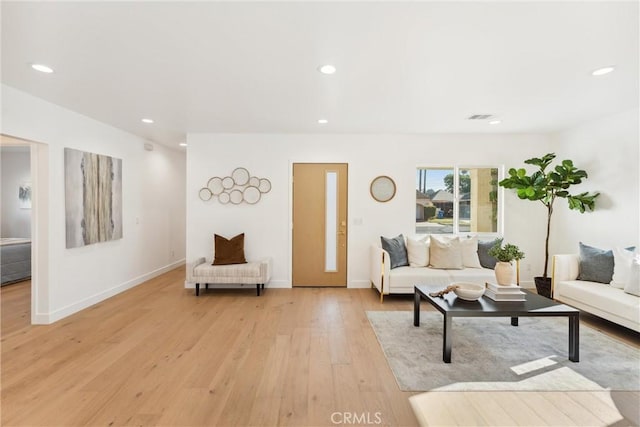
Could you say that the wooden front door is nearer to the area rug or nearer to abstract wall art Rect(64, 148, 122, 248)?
the area rug

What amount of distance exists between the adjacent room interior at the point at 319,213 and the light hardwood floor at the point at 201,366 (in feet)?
0.08

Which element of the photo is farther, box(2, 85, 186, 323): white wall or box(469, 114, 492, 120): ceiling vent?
box(469, 114, 492, 120): ceiling vent

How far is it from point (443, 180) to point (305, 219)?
239 centimetres

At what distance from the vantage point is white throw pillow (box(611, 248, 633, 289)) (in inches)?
140

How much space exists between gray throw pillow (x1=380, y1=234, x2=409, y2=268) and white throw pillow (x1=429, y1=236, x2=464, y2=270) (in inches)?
15.0

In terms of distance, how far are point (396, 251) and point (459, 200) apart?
1558 mm

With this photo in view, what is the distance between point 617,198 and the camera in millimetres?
4125

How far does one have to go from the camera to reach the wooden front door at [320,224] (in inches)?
210

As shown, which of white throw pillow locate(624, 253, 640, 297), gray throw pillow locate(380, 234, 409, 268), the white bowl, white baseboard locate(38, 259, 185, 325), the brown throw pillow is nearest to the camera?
the white bowl

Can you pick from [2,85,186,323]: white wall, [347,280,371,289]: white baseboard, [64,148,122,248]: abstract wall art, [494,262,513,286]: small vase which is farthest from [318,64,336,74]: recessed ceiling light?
[347,280,371,289]: white baseboard

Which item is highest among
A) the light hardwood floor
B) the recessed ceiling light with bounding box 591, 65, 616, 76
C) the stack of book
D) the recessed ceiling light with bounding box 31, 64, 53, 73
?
the recessed ceiling light with bounding box 591, 65, 616, 76

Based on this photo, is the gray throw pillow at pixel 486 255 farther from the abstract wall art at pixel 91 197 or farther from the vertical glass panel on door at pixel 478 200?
the abstract wall art at pixel 91 197

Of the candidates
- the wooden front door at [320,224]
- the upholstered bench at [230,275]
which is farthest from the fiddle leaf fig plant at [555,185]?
the upholstered bench at [230,275]

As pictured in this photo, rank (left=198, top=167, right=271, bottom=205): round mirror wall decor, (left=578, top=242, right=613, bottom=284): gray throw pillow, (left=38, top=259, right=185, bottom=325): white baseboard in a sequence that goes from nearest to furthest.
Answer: (left=38, top=259, right=185, bottom=325): white baseboard, (left=578, top=242, right=613, bottom=284): gray throw pillow, (left=198, top=167, right=271, bottom=205): round mirror wall decor
